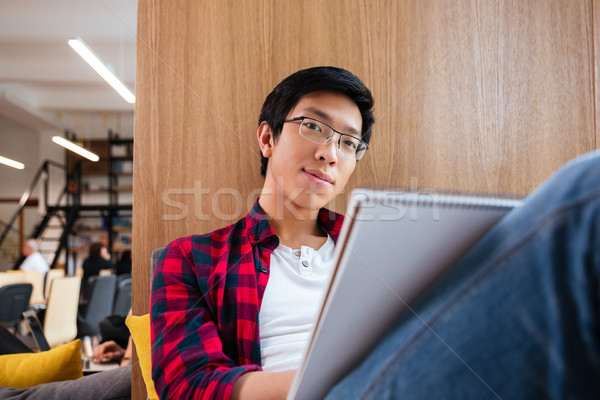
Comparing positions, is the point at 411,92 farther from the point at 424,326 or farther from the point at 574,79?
the point at 424,326

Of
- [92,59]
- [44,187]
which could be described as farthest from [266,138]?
[44,187]

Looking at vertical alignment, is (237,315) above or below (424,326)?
below

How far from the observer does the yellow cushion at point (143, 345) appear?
42.8 inches

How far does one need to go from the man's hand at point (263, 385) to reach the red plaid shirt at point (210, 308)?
2cm

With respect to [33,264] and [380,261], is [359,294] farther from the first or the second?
[33,264]

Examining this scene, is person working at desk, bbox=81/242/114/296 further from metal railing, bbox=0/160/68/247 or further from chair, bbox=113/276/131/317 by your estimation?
metal railing, bbox=0/160/68/247

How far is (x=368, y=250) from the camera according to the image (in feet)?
1.48

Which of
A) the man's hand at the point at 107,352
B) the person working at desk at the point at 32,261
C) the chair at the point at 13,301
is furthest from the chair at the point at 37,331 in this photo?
the person working at desk at the point at 32,261

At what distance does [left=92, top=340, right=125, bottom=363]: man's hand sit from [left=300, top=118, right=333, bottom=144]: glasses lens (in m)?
1.22

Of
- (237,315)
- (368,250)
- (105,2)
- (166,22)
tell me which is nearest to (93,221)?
(105,2)

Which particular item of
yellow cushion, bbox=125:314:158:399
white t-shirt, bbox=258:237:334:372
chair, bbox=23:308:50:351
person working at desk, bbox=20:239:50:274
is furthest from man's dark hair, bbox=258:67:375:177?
person working at desk, bbox=20:239:50:274

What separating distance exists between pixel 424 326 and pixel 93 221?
9.42 metres

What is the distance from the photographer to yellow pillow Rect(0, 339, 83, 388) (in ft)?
3.70

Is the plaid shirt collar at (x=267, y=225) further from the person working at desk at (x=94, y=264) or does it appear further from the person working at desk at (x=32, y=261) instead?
the person working at desk at (x=32, y=261)
